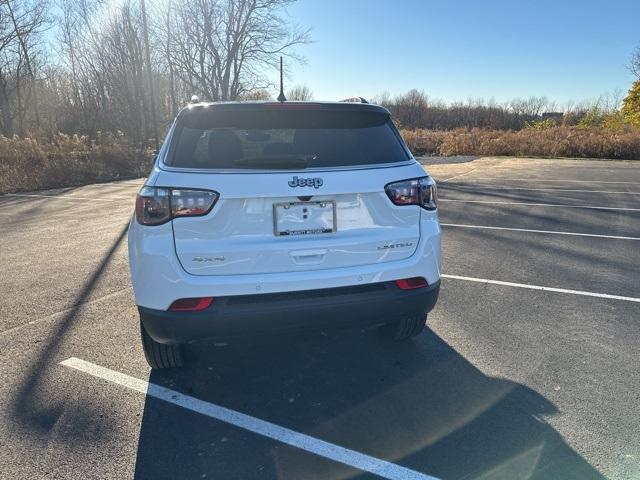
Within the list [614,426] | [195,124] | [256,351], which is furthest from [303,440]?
[195,124]

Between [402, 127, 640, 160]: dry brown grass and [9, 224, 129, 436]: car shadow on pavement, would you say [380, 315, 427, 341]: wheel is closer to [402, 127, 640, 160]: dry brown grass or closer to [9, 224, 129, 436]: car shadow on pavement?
[9, 224, 129, 436]: car shadow on pavement

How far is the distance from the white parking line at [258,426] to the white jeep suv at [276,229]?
0.36 metres

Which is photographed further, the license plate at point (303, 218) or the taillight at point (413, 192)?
the taillight at point (413, 192)

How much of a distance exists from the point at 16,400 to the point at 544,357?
3516 millimetres

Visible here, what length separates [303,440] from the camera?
245 cm

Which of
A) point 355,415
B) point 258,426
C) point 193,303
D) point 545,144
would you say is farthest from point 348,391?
point 545,144

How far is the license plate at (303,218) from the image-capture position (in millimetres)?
2541

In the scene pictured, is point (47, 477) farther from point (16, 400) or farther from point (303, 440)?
point (303, 440)

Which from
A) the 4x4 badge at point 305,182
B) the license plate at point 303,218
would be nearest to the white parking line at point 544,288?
the license plate at point 303,218

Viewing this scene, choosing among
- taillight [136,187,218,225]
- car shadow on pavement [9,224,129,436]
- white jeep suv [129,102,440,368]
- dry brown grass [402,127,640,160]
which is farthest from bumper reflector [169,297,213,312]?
dry brown grass [402,127,640,160]

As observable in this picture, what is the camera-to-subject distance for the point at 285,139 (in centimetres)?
292

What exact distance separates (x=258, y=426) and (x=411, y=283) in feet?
3.97

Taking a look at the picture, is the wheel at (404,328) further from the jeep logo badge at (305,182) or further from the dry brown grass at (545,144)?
the dry brown grass at (545,144)

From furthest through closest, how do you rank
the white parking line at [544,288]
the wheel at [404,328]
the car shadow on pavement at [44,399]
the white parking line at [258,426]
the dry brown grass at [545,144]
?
the dry brown grass at [545,144] → the white parking line at [544,288] → the wheel at [404,328] → the car shadow on pavement at [44,399] → the white parking line at [258,426]
